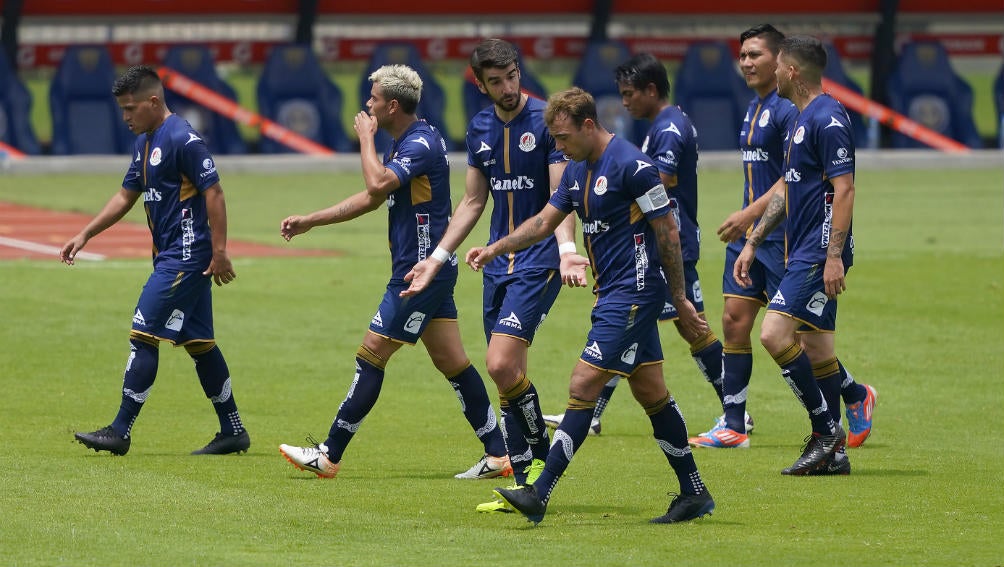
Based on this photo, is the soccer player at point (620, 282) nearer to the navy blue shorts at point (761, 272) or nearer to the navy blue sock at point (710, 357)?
the navy blue shorts at point (761, 272)

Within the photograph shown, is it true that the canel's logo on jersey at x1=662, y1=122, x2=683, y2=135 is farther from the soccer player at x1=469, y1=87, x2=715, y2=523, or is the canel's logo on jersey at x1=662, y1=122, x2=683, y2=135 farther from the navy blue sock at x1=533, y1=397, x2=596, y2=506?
the navy blue sock at x1=533, y1=397, x2=596, y2=506

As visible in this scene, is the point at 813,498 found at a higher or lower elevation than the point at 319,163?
higher

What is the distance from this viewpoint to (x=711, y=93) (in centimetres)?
3334

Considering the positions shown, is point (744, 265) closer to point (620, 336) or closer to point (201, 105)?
point (620, 336)

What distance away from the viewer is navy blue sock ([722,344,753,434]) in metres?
9.97

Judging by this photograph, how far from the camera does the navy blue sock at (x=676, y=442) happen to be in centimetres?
753

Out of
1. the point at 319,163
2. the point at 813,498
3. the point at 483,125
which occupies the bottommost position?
the point at 319,163

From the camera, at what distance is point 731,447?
9.90 m

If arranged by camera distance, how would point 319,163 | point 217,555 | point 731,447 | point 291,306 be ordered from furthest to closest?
1. point 319,163
2. point 291,306
3. point 731,447
4. point 217,555

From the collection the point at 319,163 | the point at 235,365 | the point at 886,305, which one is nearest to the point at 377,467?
the point at 235,365

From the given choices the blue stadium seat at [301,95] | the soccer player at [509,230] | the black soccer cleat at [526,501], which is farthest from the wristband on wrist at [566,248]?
the blue stadium seat at [301,95]

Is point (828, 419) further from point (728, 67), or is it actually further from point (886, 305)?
point (728, 67)

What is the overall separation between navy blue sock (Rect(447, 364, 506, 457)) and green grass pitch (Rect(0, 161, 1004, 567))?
0.87 ft

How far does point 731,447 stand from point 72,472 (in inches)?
154
